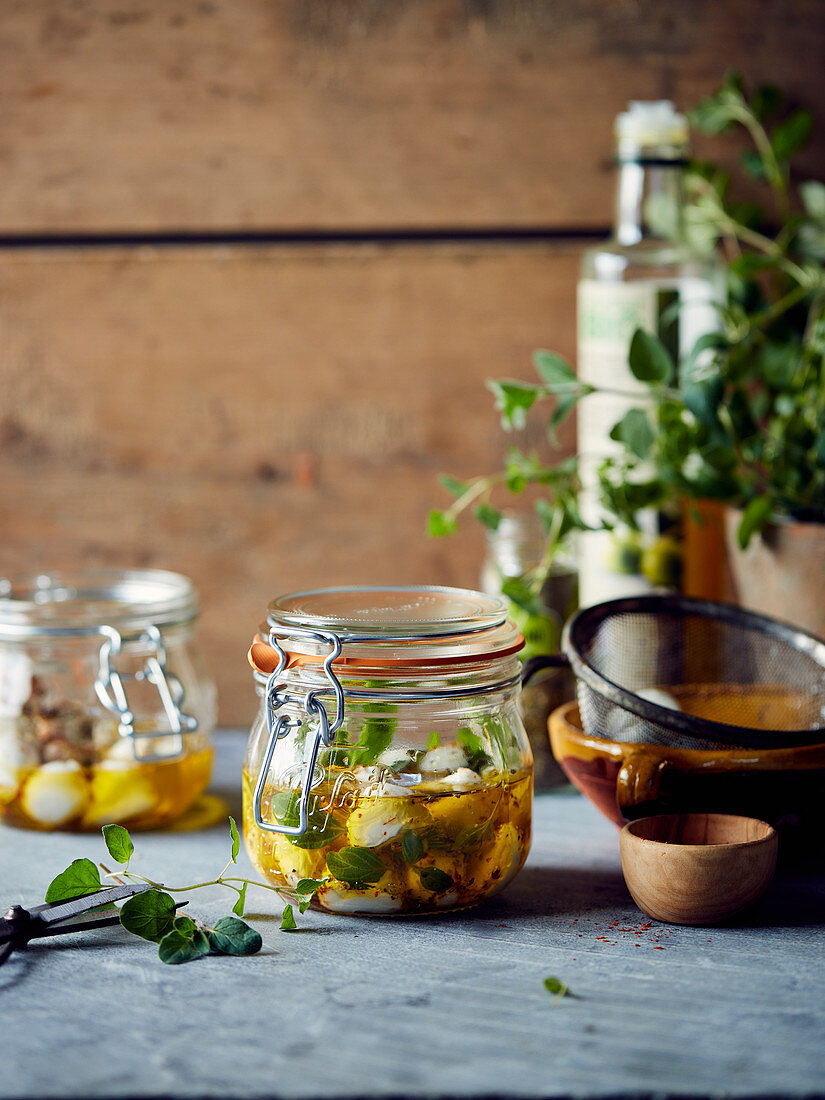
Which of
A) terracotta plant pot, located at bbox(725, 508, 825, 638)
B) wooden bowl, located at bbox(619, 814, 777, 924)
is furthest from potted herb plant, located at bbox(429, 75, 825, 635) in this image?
wooden bowl, located at bbox(619, 814, 777, 924)

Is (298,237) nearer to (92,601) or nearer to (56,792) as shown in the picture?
(92,601)

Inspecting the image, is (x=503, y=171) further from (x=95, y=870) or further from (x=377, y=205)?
(x=95, y=870)

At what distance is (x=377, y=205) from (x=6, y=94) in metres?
0.32

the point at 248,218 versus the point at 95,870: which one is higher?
the point at 248,218

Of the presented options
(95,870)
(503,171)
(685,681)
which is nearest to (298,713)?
(95,870)

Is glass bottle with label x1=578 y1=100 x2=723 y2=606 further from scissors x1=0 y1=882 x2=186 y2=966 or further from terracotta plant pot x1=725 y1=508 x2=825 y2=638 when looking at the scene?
scissors x1=0 y1=882 x2=186 y2=966

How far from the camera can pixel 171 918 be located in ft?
1.86

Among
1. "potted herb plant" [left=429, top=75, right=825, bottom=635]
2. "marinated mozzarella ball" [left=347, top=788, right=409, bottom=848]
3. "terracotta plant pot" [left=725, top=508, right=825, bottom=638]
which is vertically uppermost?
"potted herb plant" [left=429, top=75, right=825, bottom=635]

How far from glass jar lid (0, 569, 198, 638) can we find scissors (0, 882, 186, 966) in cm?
20

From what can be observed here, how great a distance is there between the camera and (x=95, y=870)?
0.59m

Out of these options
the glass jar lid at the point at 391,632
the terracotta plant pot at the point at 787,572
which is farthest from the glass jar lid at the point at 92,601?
the terracotta plant pot at the point at 787,572

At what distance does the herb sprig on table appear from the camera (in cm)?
55

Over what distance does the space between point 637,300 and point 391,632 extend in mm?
374

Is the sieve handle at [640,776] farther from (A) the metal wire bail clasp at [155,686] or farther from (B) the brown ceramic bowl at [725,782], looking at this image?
(A) the metal wire bail clasp at [155,686]
